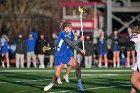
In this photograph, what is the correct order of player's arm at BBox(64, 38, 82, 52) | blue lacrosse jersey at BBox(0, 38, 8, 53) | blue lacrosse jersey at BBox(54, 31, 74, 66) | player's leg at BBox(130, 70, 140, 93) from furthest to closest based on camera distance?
blue lacrosse jersey at BBox(0, 38, 8, 53) < blue lacrosse jersey at BBox(54, 31, 74, 66) < player's arm at BBox(64, 38, 82, 52) < player's leg at BBox(130, 70, 140, 93)

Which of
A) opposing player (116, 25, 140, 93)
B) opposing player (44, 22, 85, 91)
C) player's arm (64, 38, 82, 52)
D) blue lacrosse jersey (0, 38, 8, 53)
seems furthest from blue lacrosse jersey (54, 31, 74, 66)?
blue lacrosse jersey (0, 38, 8, 53)

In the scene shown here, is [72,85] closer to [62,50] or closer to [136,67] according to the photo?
[62,50]

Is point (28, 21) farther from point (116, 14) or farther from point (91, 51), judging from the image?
point (91, 51)

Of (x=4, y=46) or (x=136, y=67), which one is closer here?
(x=136, y=67)

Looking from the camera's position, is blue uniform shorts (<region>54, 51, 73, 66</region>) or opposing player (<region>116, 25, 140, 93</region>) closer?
opposing player (<region>116, 25, 140, 93</region>)

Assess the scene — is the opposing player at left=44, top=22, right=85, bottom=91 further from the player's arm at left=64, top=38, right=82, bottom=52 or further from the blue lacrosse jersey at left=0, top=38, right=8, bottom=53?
the blue lacrosse jersey at left=0, top=38, right=8, bottom=53

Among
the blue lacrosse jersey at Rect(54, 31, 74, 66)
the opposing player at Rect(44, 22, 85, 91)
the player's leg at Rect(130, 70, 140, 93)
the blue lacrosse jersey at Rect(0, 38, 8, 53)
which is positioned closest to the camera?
the player's leg at Rect(130, 70, 140, 93)

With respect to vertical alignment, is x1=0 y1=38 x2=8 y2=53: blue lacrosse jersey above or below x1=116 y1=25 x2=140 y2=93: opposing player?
below

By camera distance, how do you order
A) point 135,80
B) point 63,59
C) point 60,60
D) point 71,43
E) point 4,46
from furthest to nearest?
point 4,46, point 63,59, point 60,60, point 71,43, point 135,80

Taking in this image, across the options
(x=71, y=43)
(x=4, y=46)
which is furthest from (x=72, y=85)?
(x=4, y=46)

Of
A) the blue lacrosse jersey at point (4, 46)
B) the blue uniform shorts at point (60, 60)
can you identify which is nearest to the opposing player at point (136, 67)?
the blue uniform shorts at point (60, 60)

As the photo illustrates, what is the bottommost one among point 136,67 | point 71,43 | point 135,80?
point 135,80

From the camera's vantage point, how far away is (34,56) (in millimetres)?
32562

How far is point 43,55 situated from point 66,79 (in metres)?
12.0
